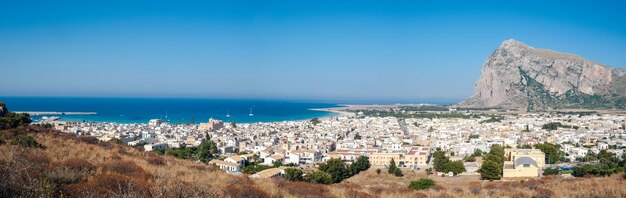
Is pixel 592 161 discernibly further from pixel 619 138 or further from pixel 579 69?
pixel 579 69

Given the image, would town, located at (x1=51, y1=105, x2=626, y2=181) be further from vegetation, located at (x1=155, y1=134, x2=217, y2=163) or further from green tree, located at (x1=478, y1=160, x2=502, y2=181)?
green tree, located at (x1=478, y1=160, x2=502, y2=181)

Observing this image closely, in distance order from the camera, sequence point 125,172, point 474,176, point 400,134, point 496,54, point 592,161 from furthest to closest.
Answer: point 496,54, point 400,134, point 592,161, point 474,176, point 125,172

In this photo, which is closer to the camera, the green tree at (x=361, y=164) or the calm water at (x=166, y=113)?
the green tree at (x=361, y=164)

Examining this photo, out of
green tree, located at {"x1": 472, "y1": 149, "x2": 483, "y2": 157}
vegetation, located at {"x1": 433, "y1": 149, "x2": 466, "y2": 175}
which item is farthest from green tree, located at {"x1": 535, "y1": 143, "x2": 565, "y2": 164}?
vegetation, located at {"x1": 433, "y1": 149, "x2": 466, "y2": 175}

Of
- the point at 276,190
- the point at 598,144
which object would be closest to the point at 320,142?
the point at 598,144

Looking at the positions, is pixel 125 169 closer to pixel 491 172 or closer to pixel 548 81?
pixel 491 172

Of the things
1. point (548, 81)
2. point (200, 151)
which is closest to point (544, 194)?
point (200, 151)

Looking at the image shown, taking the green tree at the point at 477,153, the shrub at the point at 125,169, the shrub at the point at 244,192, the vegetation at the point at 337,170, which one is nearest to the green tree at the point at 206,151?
the vegetation at the point at 337,170

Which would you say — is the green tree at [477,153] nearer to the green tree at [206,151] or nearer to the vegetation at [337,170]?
the vegetation at [337,170]
